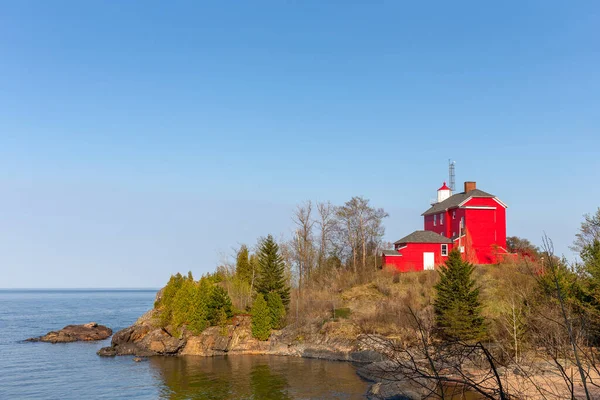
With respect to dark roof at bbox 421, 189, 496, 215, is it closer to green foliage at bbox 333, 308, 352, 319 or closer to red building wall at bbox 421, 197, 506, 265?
red building wall at bbox 421, 197, 506, 265

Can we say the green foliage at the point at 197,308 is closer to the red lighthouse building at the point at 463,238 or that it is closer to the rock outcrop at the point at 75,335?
the rock outcrop at the point at 75,335

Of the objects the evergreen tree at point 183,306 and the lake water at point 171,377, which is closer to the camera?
the lake water at point 171,377

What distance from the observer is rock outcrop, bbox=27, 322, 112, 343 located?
5200cm

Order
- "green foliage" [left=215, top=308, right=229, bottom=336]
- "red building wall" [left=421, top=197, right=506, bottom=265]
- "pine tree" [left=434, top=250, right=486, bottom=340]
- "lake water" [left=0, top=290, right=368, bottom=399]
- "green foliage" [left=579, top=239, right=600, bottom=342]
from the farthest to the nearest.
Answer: "red building wall" [left=421, top=197, right=506, bottom=265]
"green foliage" [left=215, top=308, right=229, bottom=336]
"pine tree" [left=434, top=250, right=486, bottom=340]
"lake water" [left=0, top=290, right=368, bottom=399]
"green foliage" [left=579, top=239, right=600, bottom=342]

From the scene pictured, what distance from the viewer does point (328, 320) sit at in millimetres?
44125

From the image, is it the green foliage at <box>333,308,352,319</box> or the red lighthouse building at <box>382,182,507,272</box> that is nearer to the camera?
the green foliage at <box>333,308,352,319</box>

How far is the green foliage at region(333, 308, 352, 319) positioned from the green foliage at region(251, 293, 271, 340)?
20.4ft

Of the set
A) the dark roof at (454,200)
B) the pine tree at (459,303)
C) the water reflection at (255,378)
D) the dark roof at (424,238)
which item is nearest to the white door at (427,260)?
the dark roof at (424,238)

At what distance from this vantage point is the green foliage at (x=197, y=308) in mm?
44128

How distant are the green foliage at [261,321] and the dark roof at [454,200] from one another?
2479 cm

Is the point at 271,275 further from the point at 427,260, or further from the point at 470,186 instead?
the point at 470,186

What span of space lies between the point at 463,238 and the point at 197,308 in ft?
96.2

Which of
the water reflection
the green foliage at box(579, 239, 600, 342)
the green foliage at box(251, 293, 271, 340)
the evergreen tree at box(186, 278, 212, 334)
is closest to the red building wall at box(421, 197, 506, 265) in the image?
the green foliage at box(579, 239, 600, 342)

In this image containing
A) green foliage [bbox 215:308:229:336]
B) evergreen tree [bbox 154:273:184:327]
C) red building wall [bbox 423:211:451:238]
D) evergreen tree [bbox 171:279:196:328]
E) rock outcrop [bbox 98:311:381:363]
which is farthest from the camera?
red building wall [bbox 423:211:451:238]
